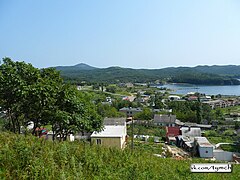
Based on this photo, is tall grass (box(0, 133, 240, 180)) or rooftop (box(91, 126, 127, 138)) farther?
rooftop (box(91, 126, 127, 138))

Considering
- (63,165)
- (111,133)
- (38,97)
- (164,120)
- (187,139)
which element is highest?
(38,97)

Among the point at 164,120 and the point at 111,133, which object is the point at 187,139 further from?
the point at 164,120

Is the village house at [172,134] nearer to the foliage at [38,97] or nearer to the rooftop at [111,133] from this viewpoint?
the rooftop at [111,133]

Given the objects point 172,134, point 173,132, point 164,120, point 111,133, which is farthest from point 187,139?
point 164,120

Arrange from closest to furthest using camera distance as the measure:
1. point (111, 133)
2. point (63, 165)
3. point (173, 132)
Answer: point (63, 165)
point (111, 133)
point (173, 132)

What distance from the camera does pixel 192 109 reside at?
51.5 metres

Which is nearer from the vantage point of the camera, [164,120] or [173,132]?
[173,132]

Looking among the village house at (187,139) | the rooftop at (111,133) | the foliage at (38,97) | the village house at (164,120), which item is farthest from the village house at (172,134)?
the foliage at (38,97)

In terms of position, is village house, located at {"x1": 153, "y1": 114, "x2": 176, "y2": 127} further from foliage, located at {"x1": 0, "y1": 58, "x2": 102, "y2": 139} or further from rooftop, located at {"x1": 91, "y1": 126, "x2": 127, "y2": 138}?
foliage, located at {"x1": 0, "y1": 58, "x2": 102, "y2": 139}

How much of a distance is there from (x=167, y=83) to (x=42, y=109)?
142 metres

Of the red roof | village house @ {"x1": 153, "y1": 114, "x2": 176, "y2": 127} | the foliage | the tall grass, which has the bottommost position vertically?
village house @ {"x1": 153, "y1": 114, "x2": 176, "y2": 127}

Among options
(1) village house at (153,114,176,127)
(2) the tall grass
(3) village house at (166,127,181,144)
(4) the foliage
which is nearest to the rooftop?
(4) the foliage

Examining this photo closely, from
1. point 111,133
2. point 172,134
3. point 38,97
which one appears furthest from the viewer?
point 172,134

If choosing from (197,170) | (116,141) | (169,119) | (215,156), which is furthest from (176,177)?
(169,119)
